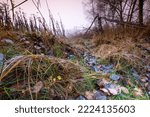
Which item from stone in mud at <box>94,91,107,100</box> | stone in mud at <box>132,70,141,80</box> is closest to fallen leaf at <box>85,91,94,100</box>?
stone in mud at <box>94,91,107,100</box>

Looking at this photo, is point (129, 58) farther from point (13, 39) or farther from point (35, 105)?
point (35, 105)

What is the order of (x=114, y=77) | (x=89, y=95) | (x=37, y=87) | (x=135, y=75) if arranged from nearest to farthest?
(x=37, y=87) → (x=89, y=95) → (x=114, y=77) → (x=135, y=75)

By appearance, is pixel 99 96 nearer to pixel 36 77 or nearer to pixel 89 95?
pixel 89 95

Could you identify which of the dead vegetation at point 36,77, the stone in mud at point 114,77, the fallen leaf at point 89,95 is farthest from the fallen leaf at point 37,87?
the stone in mud at point 114,77

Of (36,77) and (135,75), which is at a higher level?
(36,77)

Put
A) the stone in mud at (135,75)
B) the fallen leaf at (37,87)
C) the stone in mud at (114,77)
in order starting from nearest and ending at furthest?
the fallen leaf at (37,87) < the stone in mud at (114,77) < the stone in mud at (135,75)

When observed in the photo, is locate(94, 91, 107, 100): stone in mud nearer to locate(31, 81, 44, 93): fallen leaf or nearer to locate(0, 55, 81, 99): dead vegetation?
locate(0, 55, 81, 99): dead vegetation

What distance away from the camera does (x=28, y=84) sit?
5.06 feet

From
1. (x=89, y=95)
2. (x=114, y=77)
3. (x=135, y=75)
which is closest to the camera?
(x=89, y=95)

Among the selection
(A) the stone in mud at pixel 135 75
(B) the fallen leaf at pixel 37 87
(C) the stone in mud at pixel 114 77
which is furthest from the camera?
(A) the stone in mud at pixel 135 75

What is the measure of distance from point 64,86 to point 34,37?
100 cm

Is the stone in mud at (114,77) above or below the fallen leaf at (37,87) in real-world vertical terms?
below

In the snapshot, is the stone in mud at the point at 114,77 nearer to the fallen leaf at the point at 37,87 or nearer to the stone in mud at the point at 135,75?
the stone in mud at the point at 135,75

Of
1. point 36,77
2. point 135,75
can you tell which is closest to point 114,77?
point 135,75
